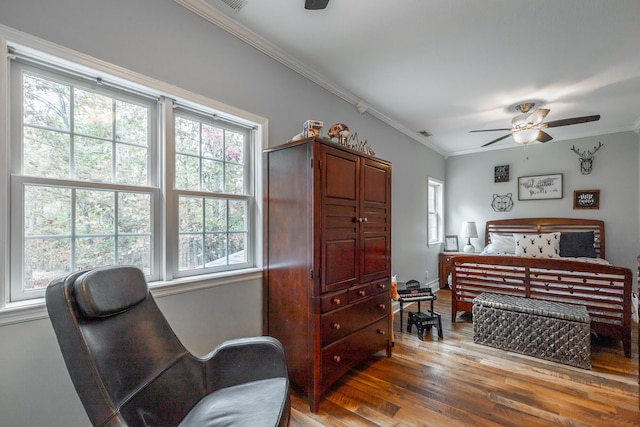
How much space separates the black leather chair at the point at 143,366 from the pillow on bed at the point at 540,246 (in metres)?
4.41

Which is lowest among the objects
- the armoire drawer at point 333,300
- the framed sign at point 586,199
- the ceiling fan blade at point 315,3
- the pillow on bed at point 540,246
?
the armoire drawer at point 333,300

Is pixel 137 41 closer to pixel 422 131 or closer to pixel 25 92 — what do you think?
pixel 25 92

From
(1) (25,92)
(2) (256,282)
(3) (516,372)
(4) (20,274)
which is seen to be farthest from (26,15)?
(3) (516,372)

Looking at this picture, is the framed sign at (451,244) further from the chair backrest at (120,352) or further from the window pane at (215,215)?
the chair backrest at (120,352)

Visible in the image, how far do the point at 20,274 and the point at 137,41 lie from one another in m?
1.35

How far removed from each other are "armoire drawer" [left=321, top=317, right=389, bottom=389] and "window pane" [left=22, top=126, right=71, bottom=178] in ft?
6.13

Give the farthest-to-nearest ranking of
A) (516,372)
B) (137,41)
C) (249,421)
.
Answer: (516,372), (137,41), (249,421)

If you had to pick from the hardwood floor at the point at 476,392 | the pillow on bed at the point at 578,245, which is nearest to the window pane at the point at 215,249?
the hardwood floor at the point at 476,392

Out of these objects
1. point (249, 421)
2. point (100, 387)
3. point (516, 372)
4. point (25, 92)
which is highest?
point (25, 92)

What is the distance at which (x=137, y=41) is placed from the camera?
5.48 ft

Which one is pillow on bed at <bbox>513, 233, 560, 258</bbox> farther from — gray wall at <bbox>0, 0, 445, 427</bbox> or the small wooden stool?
gray wall at <bbox>0, 0, 445, 427</bbox>

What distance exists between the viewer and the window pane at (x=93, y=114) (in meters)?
1.57

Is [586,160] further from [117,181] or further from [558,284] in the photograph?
→ [117,181]

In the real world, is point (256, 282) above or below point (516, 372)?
above
